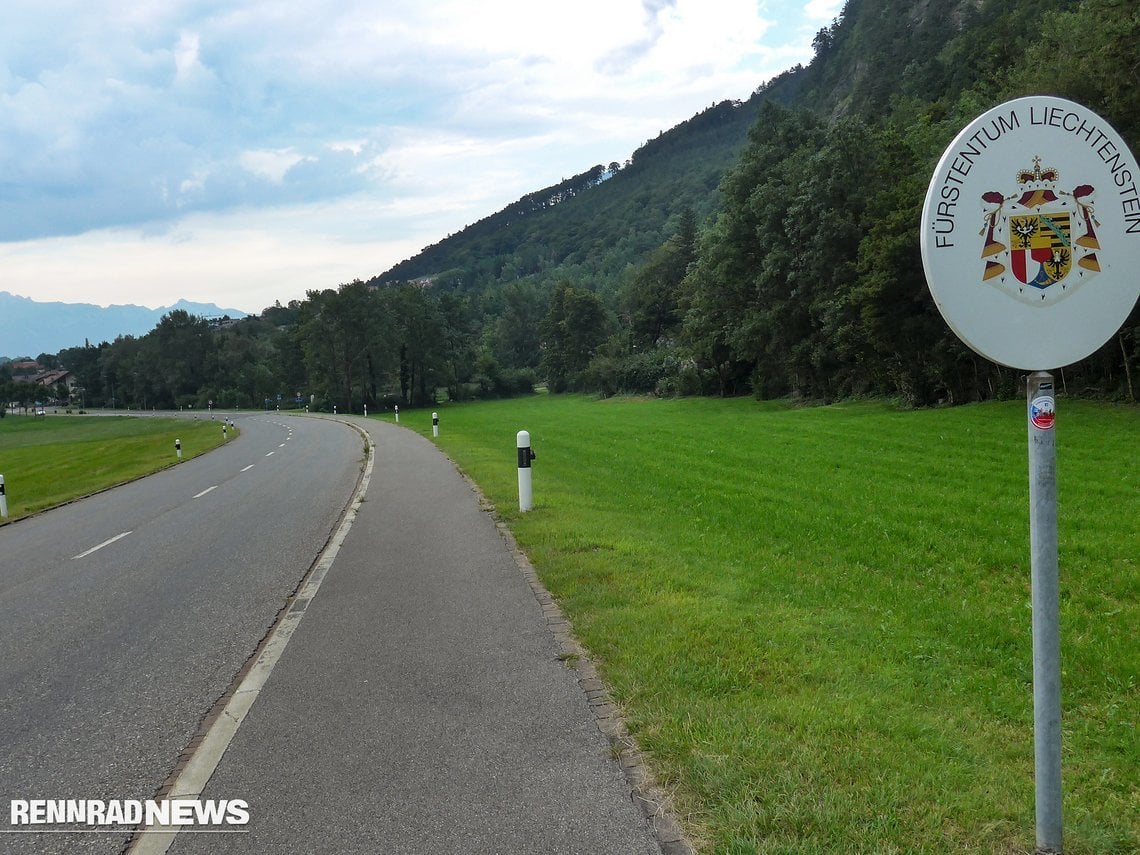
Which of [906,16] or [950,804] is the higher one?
[906,16]

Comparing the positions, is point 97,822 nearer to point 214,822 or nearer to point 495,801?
point 214,822

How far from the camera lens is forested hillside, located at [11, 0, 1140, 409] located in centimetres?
2995

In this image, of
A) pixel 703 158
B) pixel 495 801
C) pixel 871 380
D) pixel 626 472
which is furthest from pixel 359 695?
pixel 703 158

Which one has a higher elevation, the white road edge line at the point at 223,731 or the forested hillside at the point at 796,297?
the forested hillside at the point at 796,297

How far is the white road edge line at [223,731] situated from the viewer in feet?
11.2

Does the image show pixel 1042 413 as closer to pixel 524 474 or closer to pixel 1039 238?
pixel 1039 238

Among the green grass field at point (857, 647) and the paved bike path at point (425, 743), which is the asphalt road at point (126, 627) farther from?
the green grass field at point (857, 647)

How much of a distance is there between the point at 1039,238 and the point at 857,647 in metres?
3.20

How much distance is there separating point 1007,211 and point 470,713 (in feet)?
11.9

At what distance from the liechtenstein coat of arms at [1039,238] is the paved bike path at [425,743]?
2531mm

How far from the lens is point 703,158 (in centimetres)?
19075

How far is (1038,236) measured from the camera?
2.79 m

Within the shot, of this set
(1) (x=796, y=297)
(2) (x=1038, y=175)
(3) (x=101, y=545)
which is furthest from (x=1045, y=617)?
(1) (x=796, y=297)

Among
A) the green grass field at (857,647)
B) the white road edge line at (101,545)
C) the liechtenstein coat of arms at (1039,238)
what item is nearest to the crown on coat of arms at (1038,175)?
the liechtenstein coat of arms at (1039,238)
